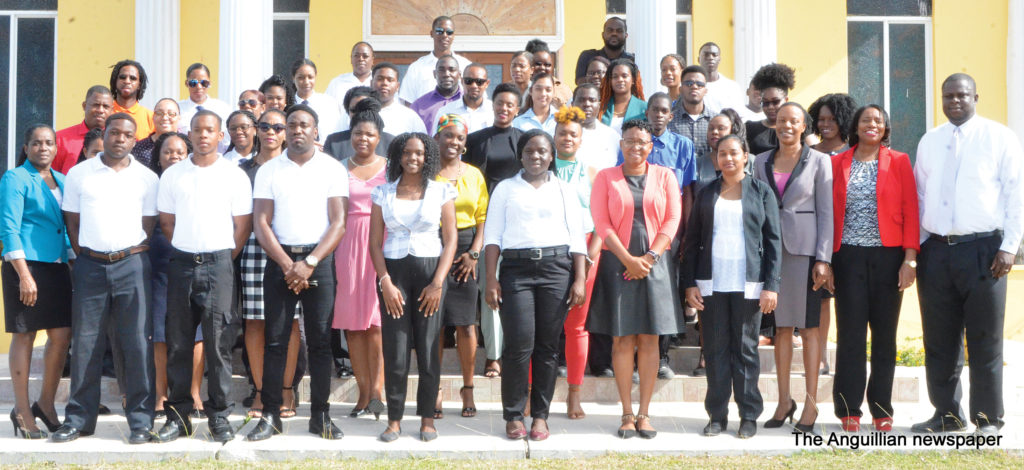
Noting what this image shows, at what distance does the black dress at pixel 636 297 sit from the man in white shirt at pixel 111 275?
9.38 feet

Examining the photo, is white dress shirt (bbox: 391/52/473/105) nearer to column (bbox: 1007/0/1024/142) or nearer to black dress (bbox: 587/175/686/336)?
black dress (bbox: 587/175/686/336)

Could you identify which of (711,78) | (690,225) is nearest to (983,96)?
(711,78)

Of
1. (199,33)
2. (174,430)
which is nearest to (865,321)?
(174,430)

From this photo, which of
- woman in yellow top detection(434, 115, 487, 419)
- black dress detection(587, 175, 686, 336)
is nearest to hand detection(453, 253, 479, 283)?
woman in yellow top detection(434, 115, 487, 419)

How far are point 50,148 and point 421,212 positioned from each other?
99.0 inches

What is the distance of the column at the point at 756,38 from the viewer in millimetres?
11562

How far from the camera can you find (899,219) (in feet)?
20.9

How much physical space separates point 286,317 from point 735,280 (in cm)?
283

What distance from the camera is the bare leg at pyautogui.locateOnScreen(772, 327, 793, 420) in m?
6.54

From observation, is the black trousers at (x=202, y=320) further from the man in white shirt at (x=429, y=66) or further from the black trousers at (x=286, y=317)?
the man in white shirt at (x=429, y=66)

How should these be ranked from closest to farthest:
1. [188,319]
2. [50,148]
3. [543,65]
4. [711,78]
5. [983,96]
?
1. [188,319]
2. [50,148]
3. [543,65]
4. [711,78]
5. [983,96]

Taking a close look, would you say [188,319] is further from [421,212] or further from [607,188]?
[607,188]

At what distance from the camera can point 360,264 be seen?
6.64 meters

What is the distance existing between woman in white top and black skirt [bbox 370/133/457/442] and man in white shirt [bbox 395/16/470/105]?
295 centimetres
